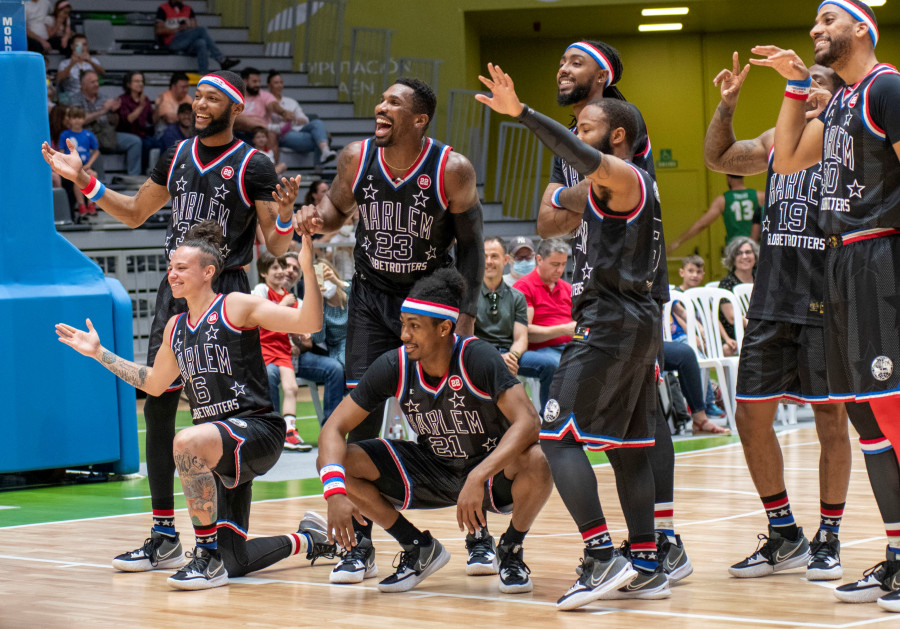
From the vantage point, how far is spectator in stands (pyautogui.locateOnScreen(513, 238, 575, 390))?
9.33m

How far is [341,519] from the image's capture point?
415 centimetres

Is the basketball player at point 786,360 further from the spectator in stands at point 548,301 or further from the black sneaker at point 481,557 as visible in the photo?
the spectator in stands at point 548,301

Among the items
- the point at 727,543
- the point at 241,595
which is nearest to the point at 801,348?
the point at 727,543

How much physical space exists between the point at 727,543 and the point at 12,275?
15.5ft

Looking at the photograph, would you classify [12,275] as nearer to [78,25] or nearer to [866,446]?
[866,446]

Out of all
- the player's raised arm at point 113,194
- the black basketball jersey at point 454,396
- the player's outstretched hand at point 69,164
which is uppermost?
the player's outstretched hand at point 69,164

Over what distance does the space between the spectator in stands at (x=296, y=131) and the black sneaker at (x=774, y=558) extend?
10.6 metres

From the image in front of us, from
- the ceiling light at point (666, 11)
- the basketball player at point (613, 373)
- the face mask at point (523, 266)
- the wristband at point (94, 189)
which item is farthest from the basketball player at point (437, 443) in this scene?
the ceiling light at point (666, 11)

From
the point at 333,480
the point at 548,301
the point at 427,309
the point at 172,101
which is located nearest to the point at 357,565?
the point at 333,480

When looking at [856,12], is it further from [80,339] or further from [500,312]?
[500,312]

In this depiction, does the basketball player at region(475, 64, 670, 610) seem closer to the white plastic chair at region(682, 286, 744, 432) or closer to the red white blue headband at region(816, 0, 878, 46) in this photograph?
the red white blue headband at region(816, 0, 878, 46)

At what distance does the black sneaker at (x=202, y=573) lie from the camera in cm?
456

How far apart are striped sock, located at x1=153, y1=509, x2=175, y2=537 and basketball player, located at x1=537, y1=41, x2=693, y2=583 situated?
76.7 inches

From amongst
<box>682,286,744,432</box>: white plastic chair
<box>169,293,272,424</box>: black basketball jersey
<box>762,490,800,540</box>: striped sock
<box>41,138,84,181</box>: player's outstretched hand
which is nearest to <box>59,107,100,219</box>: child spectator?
<box>682,286,744,432</box>: white plastic chair
